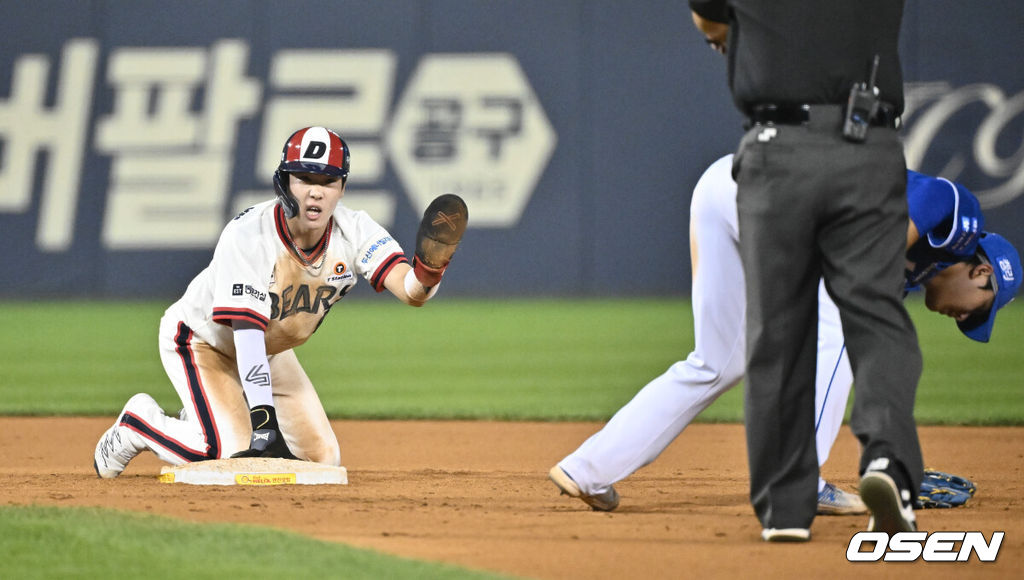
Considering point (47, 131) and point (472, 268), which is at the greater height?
point (47, 131)

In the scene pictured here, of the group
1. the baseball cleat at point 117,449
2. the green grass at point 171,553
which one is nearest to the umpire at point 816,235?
the green grass at point 171,553

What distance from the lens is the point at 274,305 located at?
541 cm

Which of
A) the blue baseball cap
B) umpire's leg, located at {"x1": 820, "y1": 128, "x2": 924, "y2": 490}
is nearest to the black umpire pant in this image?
umpire's leg, located at {"x1": 820, "y1": 128, "x2": 924, "y2": 490}

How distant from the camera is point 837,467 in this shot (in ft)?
20.3

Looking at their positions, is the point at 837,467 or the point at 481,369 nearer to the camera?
the point at 837,467

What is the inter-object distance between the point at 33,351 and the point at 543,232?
6.27 meters

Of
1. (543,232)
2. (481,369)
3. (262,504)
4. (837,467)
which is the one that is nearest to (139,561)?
(262,504)

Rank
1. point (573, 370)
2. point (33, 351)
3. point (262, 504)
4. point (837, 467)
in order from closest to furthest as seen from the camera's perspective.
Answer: point (262, 504)
point (837, 467)
point (573, 370)
point (33, 351)

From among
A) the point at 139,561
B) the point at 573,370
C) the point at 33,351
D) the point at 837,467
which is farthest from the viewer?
the point at 33,351

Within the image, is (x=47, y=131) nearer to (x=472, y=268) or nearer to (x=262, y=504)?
(x=472, y=268)

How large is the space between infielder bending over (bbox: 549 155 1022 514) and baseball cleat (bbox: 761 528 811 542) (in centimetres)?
57

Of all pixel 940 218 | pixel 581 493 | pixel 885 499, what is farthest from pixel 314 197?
pixel 885 499

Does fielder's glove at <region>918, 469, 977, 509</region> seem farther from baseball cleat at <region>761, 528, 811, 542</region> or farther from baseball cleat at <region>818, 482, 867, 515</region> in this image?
baseball cleat at <region>761, 528, 811, 542</region>

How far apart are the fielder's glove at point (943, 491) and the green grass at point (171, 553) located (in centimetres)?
203
